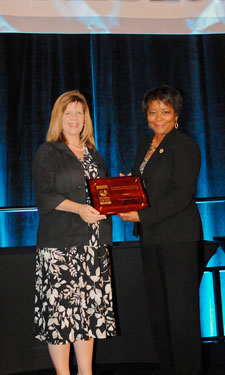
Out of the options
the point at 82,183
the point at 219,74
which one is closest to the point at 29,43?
the point at 219,74

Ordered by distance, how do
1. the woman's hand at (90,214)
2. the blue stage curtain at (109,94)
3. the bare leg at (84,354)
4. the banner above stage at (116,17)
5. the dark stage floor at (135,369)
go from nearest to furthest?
the woman's hand at (90,214), the bare leg at (84,354), the dark stage floor at (135,369), the banner above stage at (116,17), the blue stage curtain at (109,94)

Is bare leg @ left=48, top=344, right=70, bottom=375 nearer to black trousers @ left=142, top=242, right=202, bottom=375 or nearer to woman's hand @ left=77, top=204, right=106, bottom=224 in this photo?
black trousers @ left=142, top=242, right=202, bottom=375

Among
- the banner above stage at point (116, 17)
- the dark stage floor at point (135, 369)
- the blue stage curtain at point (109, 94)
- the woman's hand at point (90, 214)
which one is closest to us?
the woman's hand at point (90, 214)

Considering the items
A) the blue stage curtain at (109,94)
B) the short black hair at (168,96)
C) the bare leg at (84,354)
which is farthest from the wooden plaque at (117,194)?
the blue stage curtain at (109,94)

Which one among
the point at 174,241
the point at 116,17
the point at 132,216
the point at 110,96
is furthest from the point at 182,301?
the point at 116,17

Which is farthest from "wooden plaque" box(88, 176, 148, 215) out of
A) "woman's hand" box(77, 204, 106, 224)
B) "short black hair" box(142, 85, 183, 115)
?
"short black hair" box(142, 85, 183, 115)

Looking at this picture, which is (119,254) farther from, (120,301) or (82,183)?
(82,183)

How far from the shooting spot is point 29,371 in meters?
2.83

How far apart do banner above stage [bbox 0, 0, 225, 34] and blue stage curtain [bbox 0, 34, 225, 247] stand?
0.75ft

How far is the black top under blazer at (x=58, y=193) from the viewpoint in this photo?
2.35 m

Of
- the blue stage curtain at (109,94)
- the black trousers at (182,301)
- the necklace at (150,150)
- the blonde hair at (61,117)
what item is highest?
the blue stage curtain at (109,94)

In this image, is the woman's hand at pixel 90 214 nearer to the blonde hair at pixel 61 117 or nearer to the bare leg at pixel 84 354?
the blonde hair at pixel 61 117

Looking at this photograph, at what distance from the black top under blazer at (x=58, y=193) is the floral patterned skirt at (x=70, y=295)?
0.06m

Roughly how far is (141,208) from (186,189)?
0.80 ft
